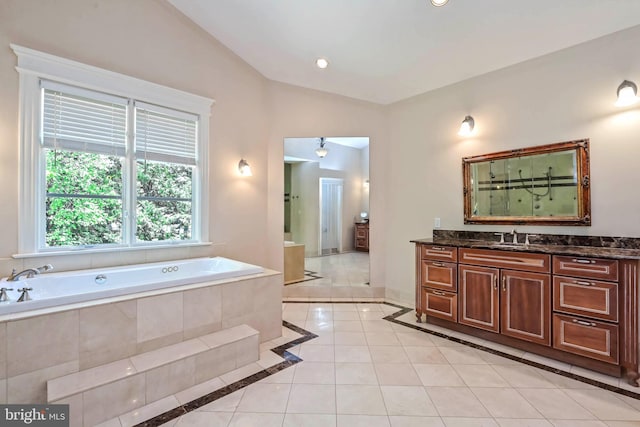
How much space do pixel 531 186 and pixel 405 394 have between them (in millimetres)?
2307

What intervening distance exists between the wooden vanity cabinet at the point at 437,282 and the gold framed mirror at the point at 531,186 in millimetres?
595

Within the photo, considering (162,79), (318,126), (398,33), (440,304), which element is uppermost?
(398,33)

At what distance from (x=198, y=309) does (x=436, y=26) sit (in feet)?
10.6

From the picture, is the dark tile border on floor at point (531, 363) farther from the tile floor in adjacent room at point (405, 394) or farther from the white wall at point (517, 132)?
the white wall at point (517, 132)

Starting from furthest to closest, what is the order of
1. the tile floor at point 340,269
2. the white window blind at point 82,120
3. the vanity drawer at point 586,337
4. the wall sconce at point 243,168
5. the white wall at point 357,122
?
the tile floor at point 340,269
the wall sconce at point 243,168
the white window blind at point 82,120
the white wall at point 357,122
the vanity drawer at point 586,337

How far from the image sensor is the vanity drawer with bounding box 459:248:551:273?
2.42 m

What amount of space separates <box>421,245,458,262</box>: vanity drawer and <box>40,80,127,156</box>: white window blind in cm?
332

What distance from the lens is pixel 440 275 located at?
3.09m

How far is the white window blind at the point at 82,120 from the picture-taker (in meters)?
2.50

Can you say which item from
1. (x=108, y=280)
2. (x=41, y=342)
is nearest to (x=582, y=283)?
(x=41, y=342)

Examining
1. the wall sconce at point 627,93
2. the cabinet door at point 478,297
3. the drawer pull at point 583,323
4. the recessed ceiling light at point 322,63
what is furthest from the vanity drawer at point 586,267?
the recessed ceiling light at point 322,63

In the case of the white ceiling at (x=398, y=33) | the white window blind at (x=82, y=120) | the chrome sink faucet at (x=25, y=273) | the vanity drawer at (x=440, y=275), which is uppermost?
the white ceiling at (x=398, y=33)

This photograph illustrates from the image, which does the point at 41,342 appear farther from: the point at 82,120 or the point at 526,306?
the point at 526,306

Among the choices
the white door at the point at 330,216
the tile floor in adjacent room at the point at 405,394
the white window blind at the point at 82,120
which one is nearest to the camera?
the tile floor in adjacent room at the point at 405,394
